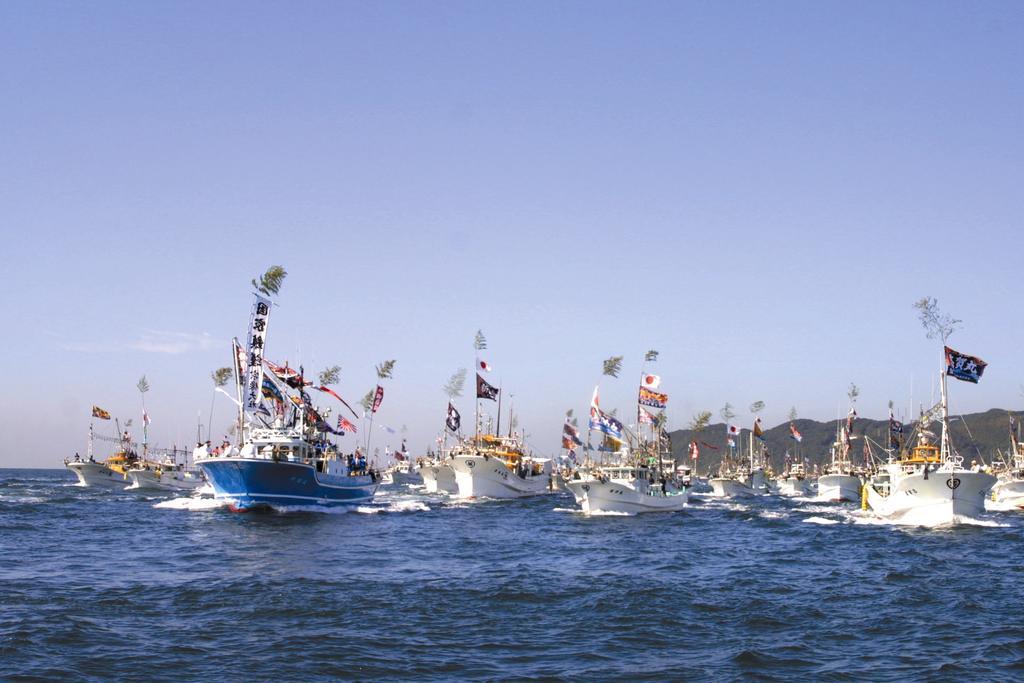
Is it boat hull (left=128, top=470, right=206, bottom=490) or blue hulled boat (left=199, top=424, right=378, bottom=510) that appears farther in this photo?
boat hull (left=128, top=470, right=206, bottom=490)

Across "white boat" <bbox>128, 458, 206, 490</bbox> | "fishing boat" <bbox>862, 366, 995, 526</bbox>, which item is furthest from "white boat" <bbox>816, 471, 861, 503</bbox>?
"white boat" <bbox>128, 458, 206, 490</bbox>

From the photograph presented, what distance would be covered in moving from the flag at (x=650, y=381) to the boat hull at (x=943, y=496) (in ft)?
69.3

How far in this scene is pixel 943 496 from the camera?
188 feet

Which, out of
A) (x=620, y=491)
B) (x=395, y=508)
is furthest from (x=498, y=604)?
(x=395, y=508)

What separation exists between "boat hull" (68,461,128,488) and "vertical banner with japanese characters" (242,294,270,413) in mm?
61788

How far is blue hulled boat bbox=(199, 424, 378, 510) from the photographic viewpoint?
→ 60.5 metres

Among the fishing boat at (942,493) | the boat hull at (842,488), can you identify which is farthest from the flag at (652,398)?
the boat hull at (842,488)

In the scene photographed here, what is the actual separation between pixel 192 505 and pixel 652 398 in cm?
3938

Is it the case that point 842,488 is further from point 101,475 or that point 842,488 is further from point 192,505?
point 101,475

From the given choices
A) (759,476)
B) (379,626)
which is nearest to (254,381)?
(379,626)

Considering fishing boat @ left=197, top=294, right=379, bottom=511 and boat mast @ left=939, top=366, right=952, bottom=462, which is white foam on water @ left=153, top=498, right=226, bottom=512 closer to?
fishing boat @ left=197, top=294, right=379, bottom=511

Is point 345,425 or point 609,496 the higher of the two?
point 345,425

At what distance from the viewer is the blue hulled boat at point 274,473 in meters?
60.5

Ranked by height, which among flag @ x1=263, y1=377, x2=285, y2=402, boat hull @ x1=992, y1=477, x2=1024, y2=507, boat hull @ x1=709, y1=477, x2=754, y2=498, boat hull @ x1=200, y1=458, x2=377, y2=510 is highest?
flag @ x1=263, y1=377, x2=285, y2=402
